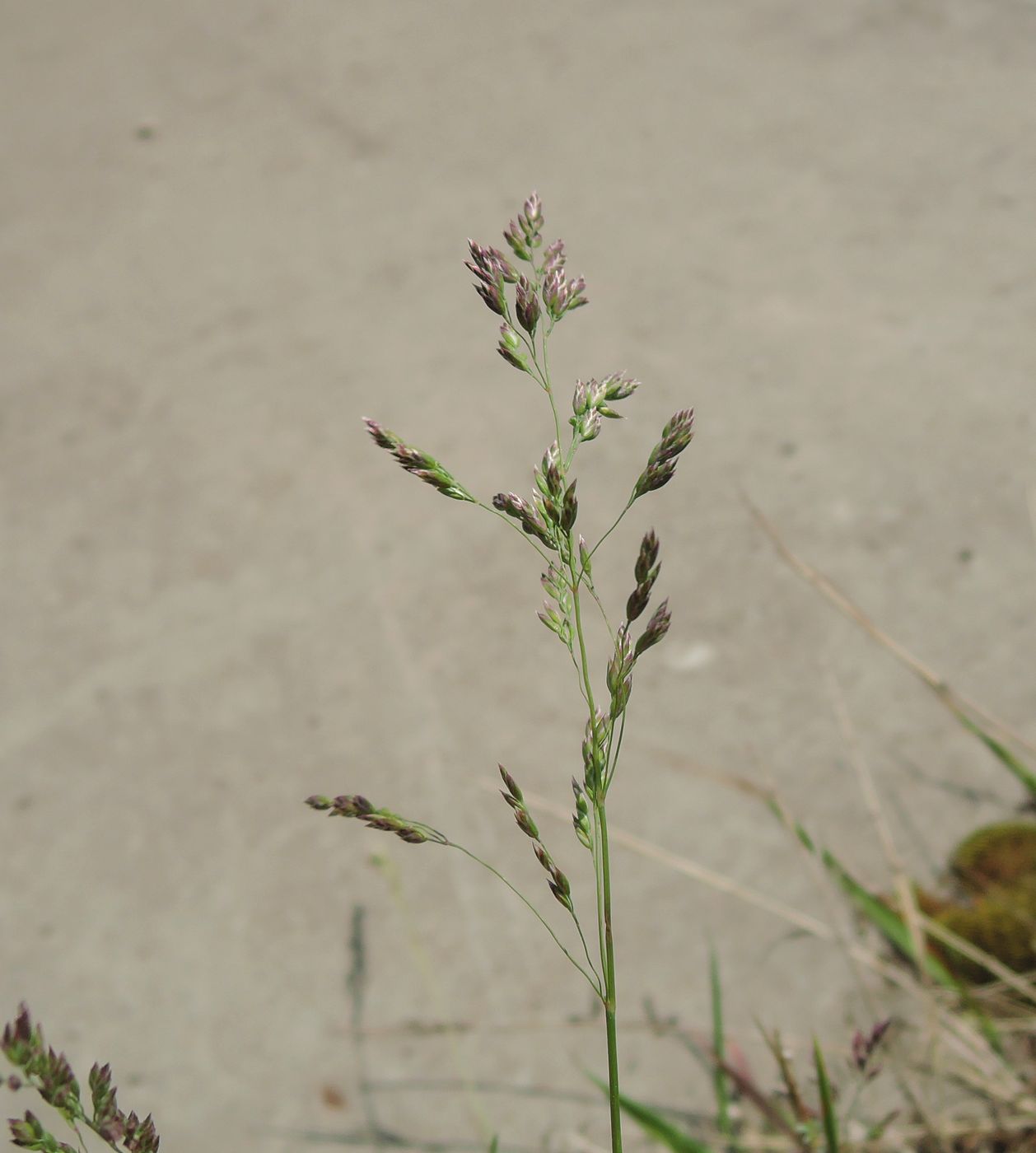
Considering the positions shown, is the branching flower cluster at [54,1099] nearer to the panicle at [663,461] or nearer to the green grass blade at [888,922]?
the panicle at [663,461]

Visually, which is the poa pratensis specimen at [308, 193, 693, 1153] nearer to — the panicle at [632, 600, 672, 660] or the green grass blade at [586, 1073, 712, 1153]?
the panicle at [632, 600, 672, 660]

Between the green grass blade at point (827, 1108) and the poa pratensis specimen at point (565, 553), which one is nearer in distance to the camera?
the poa pratensis specimen at point (565, 553)

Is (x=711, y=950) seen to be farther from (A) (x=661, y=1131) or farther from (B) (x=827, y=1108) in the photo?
(B) (x=827, y=1108)

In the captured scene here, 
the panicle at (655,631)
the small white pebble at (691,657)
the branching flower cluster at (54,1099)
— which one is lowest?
the branching flower cluster at (54,1099)

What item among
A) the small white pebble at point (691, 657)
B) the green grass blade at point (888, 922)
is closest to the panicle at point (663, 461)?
the green grass blade at point (888, 922)

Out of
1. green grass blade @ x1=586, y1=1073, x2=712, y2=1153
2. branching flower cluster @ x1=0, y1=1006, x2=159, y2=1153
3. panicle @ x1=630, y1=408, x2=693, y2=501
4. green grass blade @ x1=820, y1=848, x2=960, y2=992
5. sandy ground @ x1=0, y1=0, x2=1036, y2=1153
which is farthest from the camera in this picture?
sandy ground @ x1=0, y1=0, x2=1036, y2=1153

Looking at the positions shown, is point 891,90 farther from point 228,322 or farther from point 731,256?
point 228,322

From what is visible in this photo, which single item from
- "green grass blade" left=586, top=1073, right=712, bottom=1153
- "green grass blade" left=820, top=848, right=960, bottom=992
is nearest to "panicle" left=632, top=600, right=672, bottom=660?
"green grass blade" left=586, top=1073, right=712, bottom=1153

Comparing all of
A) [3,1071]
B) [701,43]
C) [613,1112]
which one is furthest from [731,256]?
[613,1112]

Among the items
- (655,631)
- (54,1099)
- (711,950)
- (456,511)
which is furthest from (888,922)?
(456,511)
